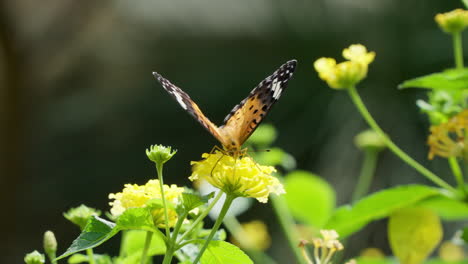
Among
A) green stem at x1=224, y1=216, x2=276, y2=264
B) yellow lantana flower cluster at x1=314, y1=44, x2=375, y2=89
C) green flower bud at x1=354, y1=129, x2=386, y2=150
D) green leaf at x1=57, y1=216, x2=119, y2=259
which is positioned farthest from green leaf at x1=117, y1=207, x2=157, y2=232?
green flower bud at x1=354, y1=129, x2=386, y2=150

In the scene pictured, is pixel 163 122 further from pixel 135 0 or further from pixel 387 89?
pixel 387 89

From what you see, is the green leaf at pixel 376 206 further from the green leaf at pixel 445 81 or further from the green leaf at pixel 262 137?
the green leaf at pixel 262 137

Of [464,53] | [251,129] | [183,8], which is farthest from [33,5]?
[251,129]

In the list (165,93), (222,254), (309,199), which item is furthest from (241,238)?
(165,93)

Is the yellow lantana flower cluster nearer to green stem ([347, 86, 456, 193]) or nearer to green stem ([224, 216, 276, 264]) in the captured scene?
green stem ([347, 86, 456, 193])

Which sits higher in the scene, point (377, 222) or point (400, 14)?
point (400, 14)

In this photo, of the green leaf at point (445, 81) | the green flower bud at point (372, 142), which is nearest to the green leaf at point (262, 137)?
the green flower bud at point (372, 142)
